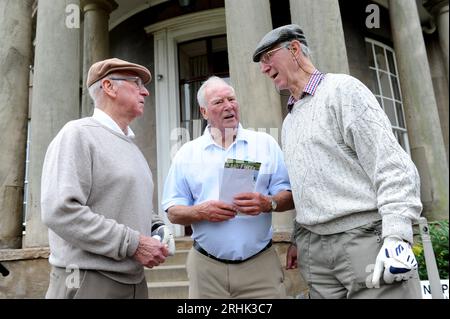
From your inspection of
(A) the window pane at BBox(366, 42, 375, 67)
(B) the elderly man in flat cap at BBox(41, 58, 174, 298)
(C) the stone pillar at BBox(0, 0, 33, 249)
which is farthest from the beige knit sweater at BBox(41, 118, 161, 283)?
(A) the window pane at BBox(366, 42, 375, 67)

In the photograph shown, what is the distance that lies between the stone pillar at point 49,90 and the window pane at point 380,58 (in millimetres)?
7404

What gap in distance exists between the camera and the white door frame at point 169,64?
918 cm

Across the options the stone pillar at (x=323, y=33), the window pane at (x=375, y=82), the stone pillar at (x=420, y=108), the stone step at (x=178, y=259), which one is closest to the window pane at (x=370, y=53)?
the window pane at (x=375, y=82)

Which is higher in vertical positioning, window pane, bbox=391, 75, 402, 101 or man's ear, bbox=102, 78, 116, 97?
window pane, bbox=391, 75, 402, 101

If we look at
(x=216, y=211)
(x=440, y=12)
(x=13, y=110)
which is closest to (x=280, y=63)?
(x=216, y=211)

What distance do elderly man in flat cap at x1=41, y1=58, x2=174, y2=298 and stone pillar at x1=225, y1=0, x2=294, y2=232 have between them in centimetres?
309

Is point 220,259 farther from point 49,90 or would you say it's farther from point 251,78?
point 49,90

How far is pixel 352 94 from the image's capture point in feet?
6.78

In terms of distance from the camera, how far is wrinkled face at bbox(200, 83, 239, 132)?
8.95 feet

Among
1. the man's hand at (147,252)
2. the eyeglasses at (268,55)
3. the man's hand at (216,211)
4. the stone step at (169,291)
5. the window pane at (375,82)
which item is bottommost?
the stone step at (169,291)

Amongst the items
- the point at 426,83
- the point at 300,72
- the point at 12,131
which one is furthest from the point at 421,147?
the point at 12,131

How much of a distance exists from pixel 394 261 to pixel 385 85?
9.40 metres

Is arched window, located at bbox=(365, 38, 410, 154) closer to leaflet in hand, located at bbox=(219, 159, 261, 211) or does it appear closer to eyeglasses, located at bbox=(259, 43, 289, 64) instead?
eyeglasses, located at bbox=(259, 43, 289, 64)

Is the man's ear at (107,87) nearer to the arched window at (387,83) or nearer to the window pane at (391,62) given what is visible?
the arched window at (387,83)
